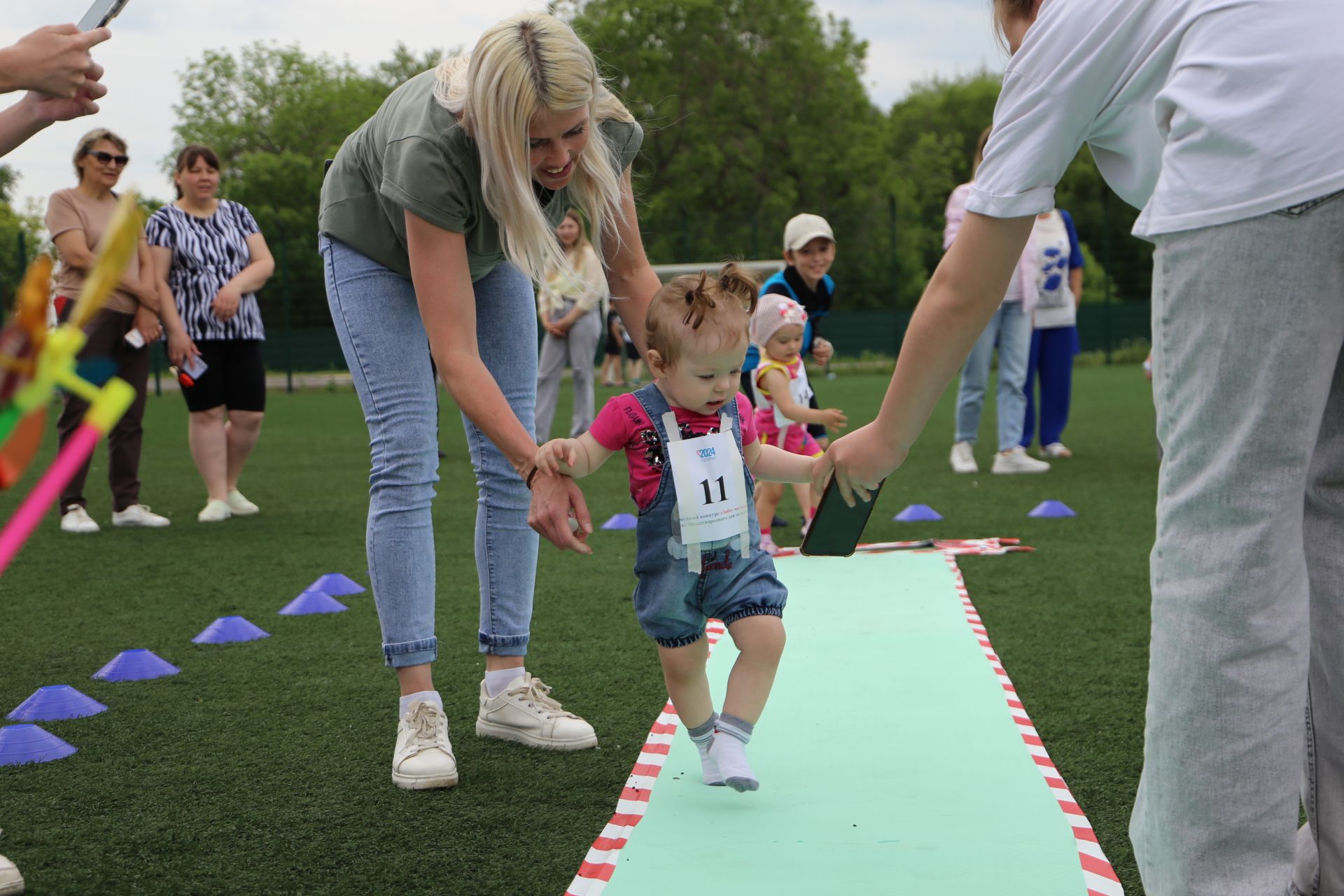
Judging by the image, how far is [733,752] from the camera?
265 centimetres

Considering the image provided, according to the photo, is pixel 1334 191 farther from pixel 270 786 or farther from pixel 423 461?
pixel 270 786

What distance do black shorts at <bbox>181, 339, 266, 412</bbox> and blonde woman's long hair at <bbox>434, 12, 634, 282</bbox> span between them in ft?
13.7

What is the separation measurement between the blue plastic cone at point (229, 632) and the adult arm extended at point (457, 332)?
5.90 feet

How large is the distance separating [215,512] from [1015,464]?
4813mm

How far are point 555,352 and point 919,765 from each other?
7.43 meters

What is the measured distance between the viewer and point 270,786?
2.78 m

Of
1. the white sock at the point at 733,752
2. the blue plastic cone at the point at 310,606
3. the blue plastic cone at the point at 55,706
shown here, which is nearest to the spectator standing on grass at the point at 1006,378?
the blue plastic cone at the point at 310,606

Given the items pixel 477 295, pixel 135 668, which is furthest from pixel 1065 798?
pixel 135 668

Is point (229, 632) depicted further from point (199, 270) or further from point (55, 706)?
point (199, 270)

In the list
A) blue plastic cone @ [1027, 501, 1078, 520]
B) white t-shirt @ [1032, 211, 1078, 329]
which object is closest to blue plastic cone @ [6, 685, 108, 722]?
blue plastic cone @ [1027, 501, 1078, 520]

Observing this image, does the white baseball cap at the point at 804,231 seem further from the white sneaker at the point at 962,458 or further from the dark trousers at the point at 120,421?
the dark trousers at the point at 120,421

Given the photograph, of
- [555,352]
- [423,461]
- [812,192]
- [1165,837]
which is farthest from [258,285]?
[812,192]

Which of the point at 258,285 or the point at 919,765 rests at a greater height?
the point at 258,285

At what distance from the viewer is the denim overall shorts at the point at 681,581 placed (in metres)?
2.70
